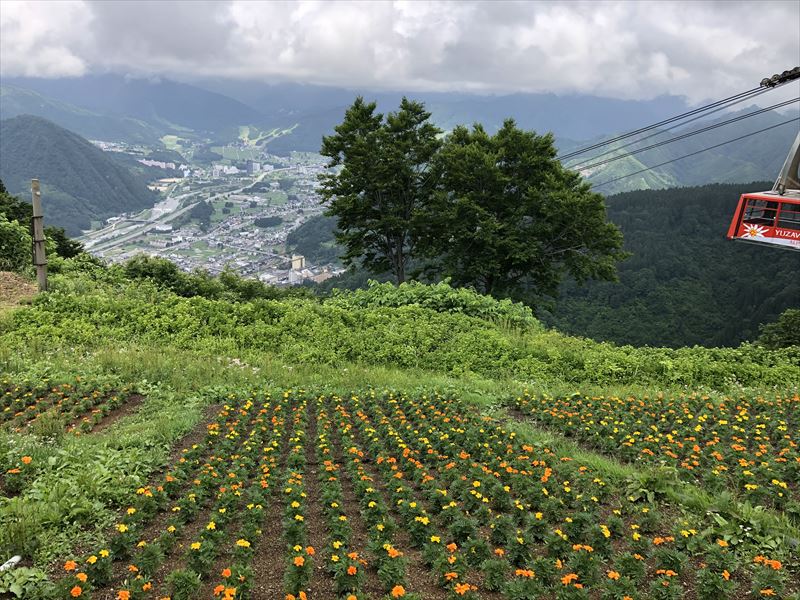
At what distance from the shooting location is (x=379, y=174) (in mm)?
26234

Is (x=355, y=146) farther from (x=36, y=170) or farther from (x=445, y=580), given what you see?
(x=36, y=170)

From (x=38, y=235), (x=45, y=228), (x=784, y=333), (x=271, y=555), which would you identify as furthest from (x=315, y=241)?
(x=271, y=555)

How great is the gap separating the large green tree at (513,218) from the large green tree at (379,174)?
44.0 inches

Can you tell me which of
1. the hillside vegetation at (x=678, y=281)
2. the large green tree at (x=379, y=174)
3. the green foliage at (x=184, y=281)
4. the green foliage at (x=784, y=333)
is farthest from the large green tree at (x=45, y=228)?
the green foliage at (x=784, y=333)

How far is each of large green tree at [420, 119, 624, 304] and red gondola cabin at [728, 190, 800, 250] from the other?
6311mm

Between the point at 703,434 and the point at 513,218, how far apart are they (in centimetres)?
1718

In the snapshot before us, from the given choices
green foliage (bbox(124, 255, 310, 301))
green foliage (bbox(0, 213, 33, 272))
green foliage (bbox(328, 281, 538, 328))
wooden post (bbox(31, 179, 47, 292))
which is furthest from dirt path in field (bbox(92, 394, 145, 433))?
green foliage (bbox(0, 213, 33, 272))

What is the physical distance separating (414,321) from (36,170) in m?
235

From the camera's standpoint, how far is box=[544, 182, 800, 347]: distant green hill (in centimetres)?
8006

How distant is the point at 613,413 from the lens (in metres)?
10.6

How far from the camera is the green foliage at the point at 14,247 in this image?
20000 millimetres

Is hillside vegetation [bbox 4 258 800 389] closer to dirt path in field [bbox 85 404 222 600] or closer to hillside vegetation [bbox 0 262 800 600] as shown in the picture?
hillside vegetation [bbox 0 262 800 600]

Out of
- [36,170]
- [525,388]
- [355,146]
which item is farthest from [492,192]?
[36,170]

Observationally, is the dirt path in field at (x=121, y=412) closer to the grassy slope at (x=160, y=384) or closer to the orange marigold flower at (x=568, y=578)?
the grassy slope at (x=160, y=384)
